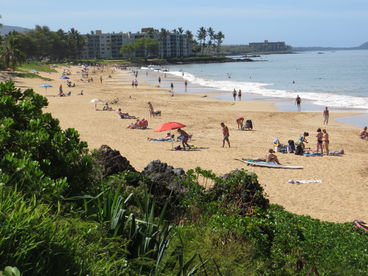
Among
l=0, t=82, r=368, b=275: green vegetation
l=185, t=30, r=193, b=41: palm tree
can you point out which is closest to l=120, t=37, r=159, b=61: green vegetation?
l=185, t=30, r=193, b=41: palm tree

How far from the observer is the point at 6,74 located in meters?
53.2

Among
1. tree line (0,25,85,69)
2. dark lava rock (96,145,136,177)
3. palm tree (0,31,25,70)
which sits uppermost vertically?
tree line (0,25,85,69)

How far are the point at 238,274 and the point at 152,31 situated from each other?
644ft

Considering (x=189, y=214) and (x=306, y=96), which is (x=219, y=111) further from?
(x=189, y=214)

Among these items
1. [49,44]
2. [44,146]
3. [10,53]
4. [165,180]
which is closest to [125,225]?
[44,146]

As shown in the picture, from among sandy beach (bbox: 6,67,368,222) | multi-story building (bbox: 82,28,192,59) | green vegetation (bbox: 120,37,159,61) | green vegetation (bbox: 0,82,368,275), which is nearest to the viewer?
green vegetation (bbox: 0,82,368,275)

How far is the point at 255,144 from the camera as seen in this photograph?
65.5 feet

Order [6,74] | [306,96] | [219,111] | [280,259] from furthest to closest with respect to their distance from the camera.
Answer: [6,74] → [306,96] → [219,111] → [280,259]

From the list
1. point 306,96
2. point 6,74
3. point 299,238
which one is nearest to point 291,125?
point 306,96

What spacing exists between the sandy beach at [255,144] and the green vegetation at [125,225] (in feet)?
12.5

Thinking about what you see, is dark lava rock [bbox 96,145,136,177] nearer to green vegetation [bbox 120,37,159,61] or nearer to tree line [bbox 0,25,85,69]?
tree line [bbox 0,25,85,69]

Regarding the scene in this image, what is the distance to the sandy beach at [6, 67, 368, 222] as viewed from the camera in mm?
12266

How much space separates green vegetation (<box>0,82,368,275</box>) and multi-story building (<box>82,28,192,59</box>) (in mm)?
174925

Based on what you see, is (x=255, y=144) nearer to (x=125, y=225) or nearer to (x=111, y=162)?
(x=111, y=162)
